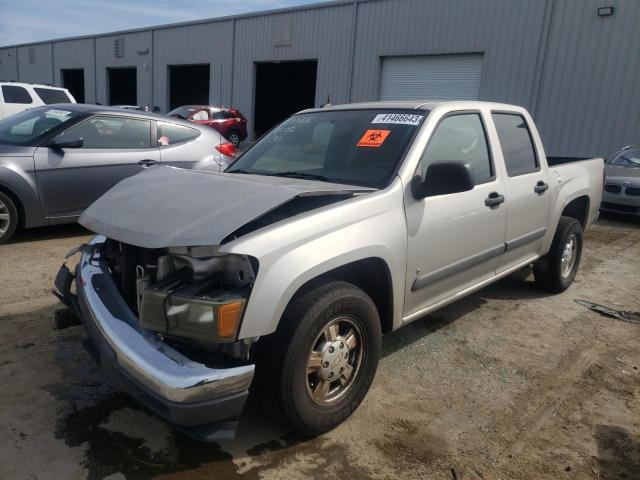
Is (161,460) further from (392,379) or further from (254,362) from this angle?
(392,379)

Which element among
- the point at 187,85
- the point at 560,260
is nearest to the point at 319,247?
the point at 560,260

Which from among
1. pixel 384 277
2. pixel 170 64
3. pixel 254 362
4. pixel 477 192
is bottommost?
pixel 254 362

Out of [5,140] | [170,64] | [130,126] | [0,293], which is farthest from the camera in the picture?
[170,64]

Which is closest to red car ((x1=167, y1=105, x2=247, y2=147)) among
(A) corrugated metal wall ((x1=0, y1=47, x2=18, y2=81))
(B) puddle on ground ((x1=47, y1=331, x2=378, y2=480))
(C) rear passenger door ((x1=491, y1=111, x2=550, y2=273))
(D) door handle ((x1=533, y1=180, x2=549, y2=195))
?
(C) rear passenger door ((x1=491, y1=111, x2=550, y2=273))

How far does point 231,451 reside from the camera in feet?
8.32

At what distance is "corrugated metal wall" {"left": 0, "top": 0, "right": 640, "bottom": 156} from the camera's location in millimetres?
13570

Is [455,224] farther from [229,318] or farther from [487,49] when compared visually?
[487,49]

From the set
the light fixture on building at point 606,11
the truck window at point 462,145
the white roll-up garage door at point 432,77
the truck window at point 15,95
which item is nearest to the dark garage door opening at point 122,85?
the white roll-up garage door at point 432,77

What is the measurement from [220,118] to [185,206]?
19500 mm

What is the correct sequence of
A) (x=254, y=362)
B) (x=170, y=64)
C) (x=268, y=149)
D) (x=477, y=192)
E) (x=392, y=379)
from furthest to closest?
(x=170, y=64) → (x=268, y=149) → (x=477, y=192) → (x=392, y=379) → (x=254, y=362)

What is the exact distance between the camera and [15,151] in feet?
18.3

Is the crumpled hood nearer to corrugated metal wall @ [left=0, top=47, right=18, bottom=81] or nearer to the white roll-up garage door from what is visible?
the white roll-up garage door

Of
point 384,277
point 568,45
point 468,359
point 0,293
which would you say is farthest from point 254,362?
point 568,45

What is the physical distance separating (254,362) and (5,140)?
510 centimetres
